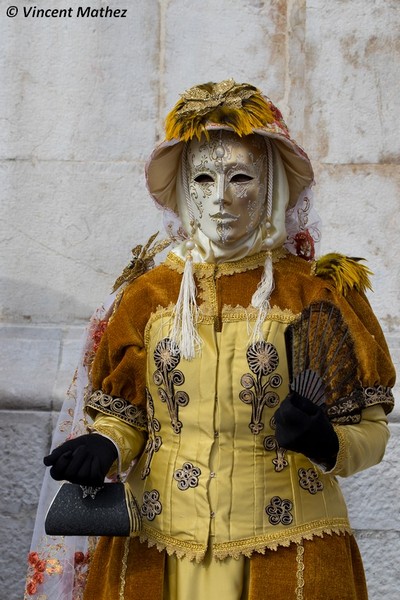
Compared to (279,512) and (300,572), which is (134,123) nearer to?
(279,512)

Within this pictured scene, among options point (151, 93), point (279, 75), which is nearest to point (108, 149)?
point (151, 93)

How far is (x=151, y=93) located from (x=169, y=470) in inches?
74.0

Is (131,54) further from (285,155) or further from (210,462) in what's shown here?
(210,462)

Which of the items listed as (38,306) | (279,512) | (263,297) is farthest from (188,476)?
(38,306)

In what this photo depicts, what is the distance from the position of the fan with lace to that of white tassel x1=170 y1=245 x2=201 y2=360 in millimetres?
251

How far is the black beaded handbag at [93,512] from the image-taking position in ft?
9.56

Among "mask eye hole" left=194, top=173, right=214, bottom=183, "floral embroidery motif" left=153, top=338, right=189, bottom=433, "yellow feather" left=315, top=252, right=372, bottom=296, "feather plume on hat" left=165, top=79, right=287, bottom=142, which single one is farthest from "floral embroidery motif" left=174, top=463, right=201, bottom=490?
"feather plume on hat" left=165, top=79, right=287, bottom=142

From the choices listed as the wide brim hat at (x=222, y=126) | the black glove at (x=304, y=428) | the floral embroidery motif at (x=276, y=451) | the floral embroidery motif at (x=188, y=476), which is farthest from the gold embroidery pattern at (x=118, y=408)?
the wide brim hat at (x=222, y=126)

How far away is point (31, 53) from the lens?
4543 mm

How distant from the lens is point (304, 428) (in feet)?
9.21

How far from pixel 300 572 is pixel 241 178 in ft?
3.33

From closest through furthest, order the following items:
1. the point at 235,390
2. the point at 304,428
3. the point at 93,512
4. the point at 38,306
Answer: the point at 304,428 < the point at 93,512 < the point at 235,390 < the point at 38,306

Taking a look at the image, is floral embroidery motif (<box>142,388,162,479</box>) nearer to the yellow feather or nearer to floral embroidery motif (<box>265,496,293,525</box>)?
floral embroidery motif (<box>265,496,293,525</box>)

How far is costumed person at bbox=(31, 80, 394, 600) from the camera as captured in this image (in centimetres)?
295
